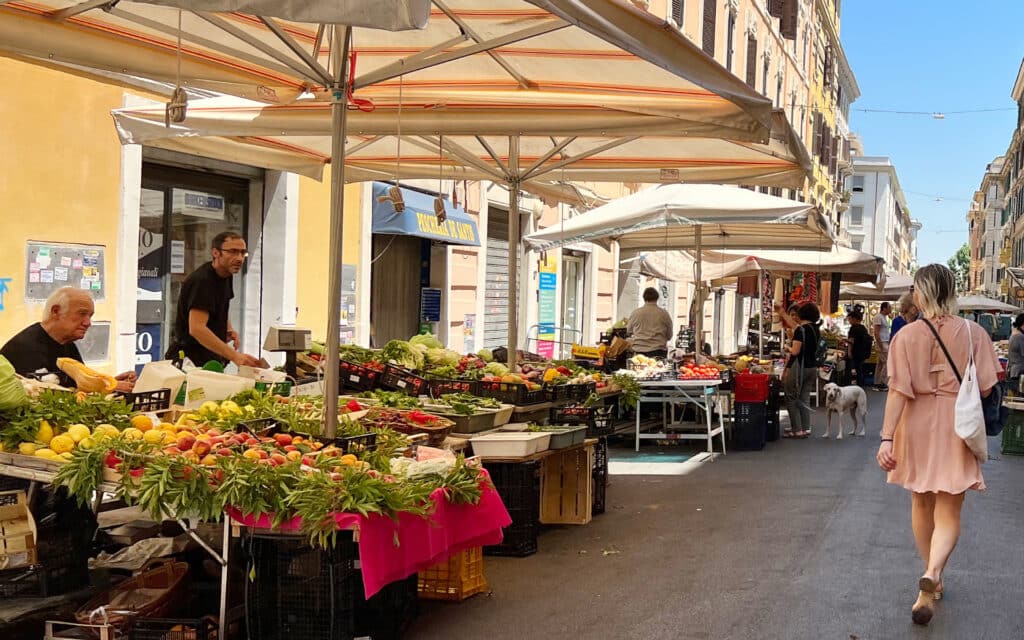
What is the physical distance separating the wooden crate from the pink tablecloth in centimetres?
238

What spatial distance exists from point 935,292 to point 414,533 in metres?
3.12

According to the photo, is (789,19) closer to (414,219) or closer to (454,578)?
(414,219)

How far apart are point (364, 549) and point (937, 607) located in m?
3.33

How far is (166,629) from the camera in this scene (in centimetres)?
480

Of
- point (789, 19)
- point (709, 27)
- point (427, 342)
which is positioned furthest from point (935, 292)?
point (789, 19)

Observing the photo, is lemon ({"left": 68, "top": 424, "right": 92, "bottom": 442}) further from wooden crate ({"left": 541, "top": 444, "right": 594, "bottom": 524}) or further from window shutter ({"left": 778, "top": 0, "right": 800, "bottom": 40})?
window shutter ({"left": 778, "top": 0, "right": 800, "bottom": 40})

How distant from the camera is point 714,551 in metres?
7.44

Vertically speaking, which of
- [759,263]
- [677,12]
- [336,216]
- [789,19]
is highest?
[789,19]

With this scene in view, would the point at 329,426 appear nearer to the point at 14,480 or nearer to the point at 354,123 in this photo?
the point at 14,480

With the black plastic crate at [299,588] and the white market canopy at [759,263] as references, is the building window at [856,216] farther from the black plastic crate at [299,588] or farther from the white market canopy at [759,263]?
the black plastic crate at [299,588]

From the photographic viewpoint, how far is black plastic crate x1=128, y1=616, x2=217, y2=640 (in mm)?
4789

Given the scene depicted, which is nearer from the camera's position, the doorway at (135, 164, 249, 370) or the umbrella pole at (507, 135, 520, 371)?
the umbrella pole at (507, 135, 520, 371)

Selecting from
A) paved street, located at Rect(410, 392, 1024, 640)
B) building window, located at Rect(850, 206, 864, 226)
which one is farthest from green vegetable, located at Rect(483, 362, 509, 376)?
building window, located at Rect(850, 206, 864, 226)

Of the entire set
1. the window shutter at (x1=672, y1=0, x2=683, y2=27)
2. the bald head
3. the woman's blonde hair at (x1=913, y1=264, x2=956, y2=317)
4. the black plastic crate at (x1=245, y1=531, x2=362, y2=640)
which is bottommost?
the black plastic crate at (x1=245, y1=531, x2=362, y2=640)
